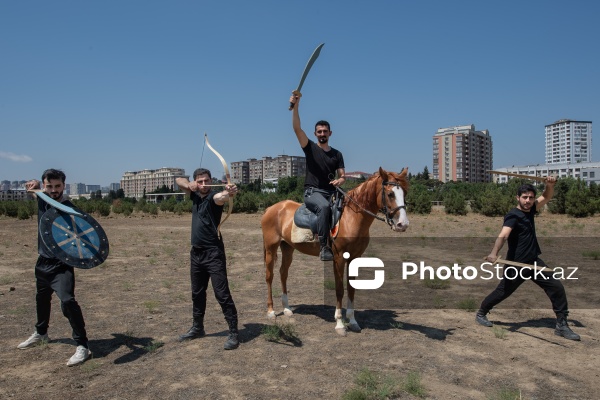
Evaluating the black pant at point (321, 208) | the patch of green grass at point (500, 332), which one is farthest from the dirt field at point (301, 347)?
the black pant at point (321, 208)

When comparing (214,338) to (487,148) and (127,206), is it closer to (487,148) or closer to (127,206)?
(127,206)

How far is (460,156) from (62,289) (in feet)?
530

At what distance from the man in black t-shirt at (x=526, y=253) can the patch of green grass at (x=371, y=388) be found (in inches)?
104

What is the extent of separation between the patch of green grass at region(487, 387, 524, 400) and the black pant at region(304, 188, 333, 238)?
3227 millimetres

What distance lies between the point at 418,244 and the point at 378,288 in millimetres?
9743

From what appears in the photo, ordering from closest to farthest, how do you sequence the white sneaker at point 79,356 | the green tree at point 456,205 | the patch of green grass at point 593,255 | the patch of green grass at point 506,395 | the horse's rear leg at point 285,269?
the patch of green grass at point 506,395 < the white sneaker at point 79,356 < the horse's rear leg at point 285,269 < the patch of green grass at point 593,255 < the green tree at point 456,205

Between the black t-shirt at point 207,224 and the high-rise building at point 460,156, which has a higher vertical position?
the high-rise building at point 460,156

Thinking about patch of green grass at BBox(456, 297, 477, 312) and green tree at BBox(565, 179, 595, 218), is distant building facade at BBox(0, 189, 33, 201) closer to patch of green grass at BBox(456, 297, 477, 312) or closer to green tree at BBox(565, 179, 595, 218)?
patch of green grass at BBox(456, 297, 477, 312)

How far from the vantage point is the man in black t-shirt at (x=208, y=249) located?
5.94 m

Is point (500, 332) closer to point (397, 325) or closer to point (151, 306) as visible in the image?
point (397, 325)

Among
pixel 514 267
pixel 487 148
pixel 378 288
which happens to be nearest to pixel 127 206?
pixel 378 288

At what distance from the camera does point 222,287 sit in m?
5.95

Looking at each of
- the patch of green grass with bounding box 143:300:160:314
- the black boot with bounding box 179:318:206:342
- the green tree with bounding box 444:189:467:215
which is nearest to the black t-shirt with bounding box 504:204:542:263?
the black boot with bounding box 179:318:206:342

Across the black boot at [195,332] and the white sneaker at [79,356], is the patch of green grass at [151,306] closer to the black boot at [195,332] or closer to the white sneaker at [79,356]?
the black boot at [195,332]
